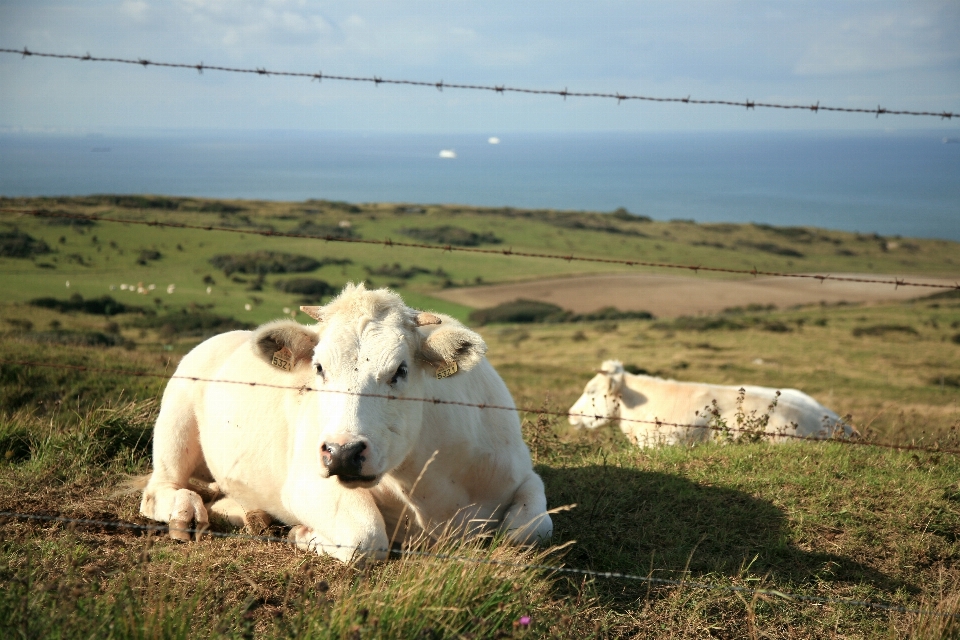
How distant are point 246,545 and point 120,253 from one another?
40.1 metres

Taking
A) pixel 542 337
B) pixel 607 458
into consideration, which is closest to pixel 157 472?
pixel 607 458

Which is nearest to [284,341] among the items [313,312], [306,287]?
[313,312]

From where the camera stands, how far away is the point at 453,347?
5.07 m

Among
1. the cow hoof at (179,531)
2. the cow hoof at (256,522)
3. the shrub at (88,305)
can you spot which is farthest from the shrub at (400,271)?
the cow hoof at (179,531)

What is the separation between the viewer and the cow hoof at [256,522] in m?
6.00

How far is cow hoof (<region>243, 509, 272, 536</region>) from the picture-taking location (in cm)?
600

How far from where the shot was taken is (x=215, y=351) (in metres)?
7.02

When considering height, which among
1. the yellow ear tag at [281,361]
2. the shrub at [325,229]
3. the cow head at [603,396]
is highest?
the shrub at [325,229]

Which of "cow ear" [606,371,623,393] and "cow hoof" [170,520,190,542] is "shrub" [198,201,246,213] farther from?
"cow hoof" [170,520,190,542]

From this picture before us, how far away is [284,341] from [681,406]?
8.41 metres

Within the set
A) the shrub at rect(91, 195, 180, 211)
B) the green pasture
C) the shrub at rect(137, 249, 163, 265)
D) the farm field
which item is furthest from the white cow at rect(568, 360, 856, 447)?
the shrub at rect(137, 249, 163, 265)

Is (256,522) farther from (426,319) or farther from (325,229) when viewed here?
(325,229)

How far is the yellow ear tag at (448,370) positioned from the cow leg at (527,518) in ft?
3.46

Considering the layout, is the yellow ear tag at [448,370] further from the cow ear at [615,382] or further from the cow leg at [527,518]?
the cow ear at [615,382]
